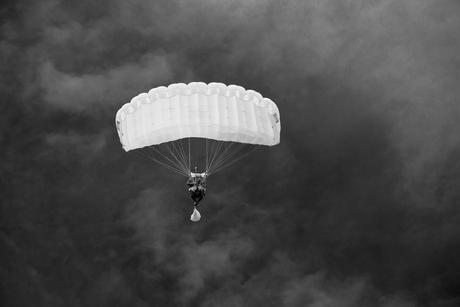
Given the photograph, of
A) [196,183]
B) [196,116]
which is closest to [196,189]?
[196,183]

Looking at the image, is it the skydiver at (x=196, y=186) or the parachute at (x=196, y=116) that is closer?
the parachute at (x=196, y=116)

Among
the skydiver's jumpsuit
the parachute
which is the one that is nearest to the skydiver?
the skydiver's jumpsuit

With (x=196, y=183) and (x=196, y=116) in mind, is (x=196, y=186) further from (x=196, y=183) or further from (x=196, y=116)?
(x=196, y=116)

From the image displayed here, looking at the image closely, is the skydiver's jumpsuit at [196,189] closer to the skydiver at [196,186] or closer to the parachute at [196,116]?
the skydiver at [196,186]

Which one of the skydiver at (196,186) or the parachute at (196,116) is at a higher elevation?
the parachute at (196,116)

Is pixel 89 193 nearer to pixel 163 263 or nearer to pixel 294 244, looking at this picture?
pixel 163 263

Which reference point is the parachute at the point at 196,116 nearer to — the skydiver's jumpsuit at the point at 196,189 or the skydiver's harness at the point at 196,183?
the skydiver's harness at the point at 196,183

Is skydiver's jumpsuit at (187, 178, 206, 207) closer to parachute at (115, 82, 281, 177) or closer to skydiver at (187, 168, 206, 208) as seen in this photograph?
skydiver at (187, 168, 206, 208)

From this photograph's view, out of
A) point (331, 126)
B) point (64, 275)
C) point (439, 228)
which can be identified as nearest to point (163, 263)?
point (64, 275)

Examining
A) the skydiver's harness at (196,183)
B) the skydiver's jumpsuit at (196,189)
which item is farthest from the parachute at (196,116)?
the skydiver's jumpsuit at (196,189)

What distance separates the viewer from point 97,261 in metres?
96.5

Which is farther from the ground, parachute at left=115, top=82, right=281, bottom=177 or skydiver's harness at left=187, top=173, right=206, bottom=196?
parachute at left=115, top=82, right=281, bottom=177

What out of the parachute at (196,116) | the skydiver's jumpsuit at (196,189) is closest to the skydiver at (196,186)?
the skydiver's jumpsuit at (196,189)

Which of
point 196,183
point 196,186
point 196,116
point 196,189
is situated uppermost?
point 196,116
